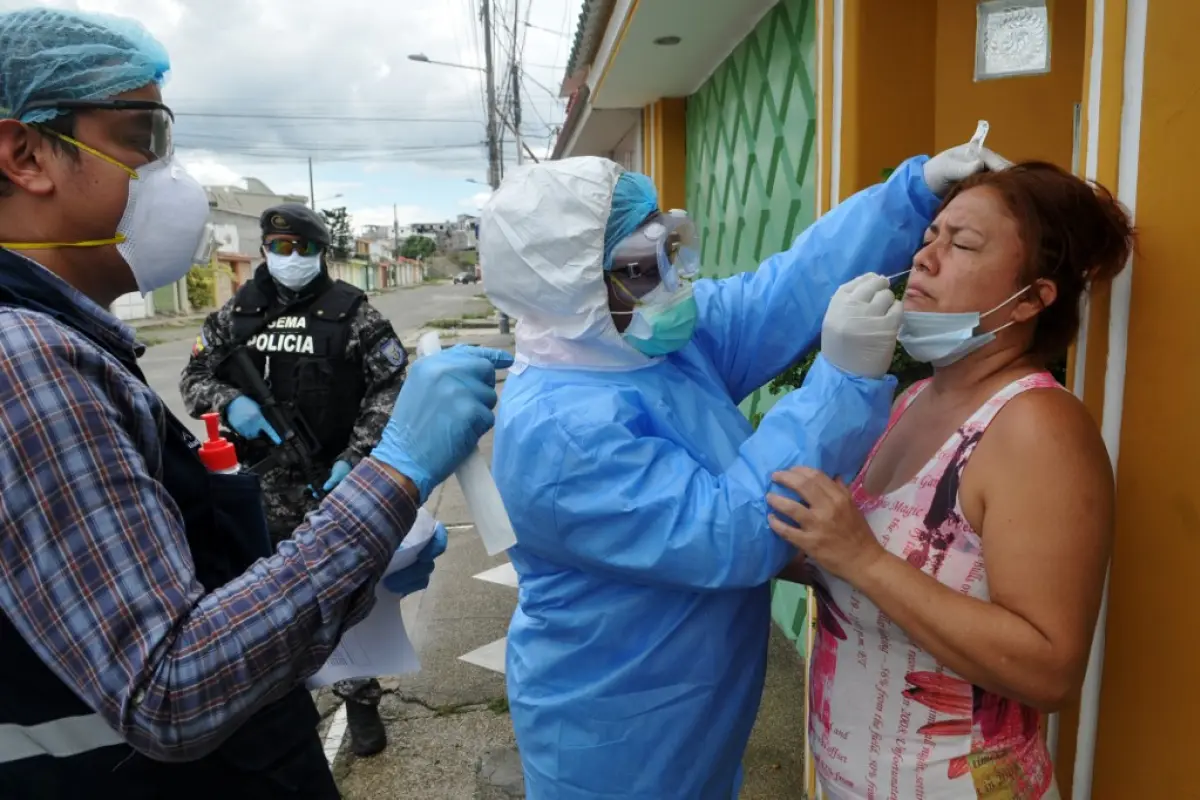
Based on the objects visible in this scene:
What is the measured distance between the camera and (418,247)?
85000 millimetres

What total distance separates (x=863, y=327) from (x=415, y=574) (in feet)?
3.09

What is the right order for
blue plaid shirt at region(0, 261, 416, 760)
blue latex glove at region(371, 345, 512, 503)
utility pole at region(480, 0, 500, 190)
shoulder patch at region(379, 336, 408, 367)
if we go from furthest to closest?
utility pole at region(480, 0, 500, 190), shoulder patch at region(379, 336, 408, 367), blue latex glove at region(371, 345, 512, 503), blue plaid shirt at region(0, 261, 416, 760)

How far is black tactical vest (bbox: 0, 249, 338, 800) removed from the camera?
3.15ft

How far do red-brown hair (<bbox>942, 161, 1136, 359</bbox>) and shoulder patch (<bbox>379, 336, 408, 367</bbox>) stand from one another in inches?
100

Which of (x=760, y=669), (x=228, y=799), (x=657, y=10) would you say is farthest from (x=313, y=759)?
(x=657, y=10)

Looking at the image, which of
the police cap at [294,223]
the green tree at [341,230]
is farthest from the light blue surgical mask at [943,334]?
the green tree at [341,230]

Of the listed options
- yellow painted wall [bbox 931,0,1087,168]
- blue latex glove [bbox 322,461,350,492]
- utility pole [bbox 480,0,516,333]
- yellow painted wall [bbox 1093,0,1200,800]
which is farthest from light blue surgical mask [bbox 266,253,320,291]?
utility pole [bbox 480,0,516,333]

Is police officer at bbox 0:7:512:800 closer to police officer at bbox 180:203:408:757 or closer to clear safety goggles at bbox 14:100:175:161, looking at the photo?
clear safety goggles at bbox 14:100:175:161

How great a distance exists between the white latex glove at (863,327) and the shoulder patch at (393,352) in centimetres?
235

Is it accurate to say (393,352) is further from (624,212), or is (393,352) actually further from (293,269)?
Result: (624,212)

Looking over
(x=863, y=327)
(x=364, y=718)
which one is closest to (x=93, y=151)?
(x=863, y=327)

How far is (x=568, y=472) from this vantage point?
54.6 inches

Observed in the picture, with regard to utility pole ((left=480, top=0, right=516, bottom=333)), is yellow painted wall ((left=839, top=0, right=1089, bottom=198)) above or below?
below

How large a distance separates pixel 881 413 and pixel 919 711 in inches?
19.6
